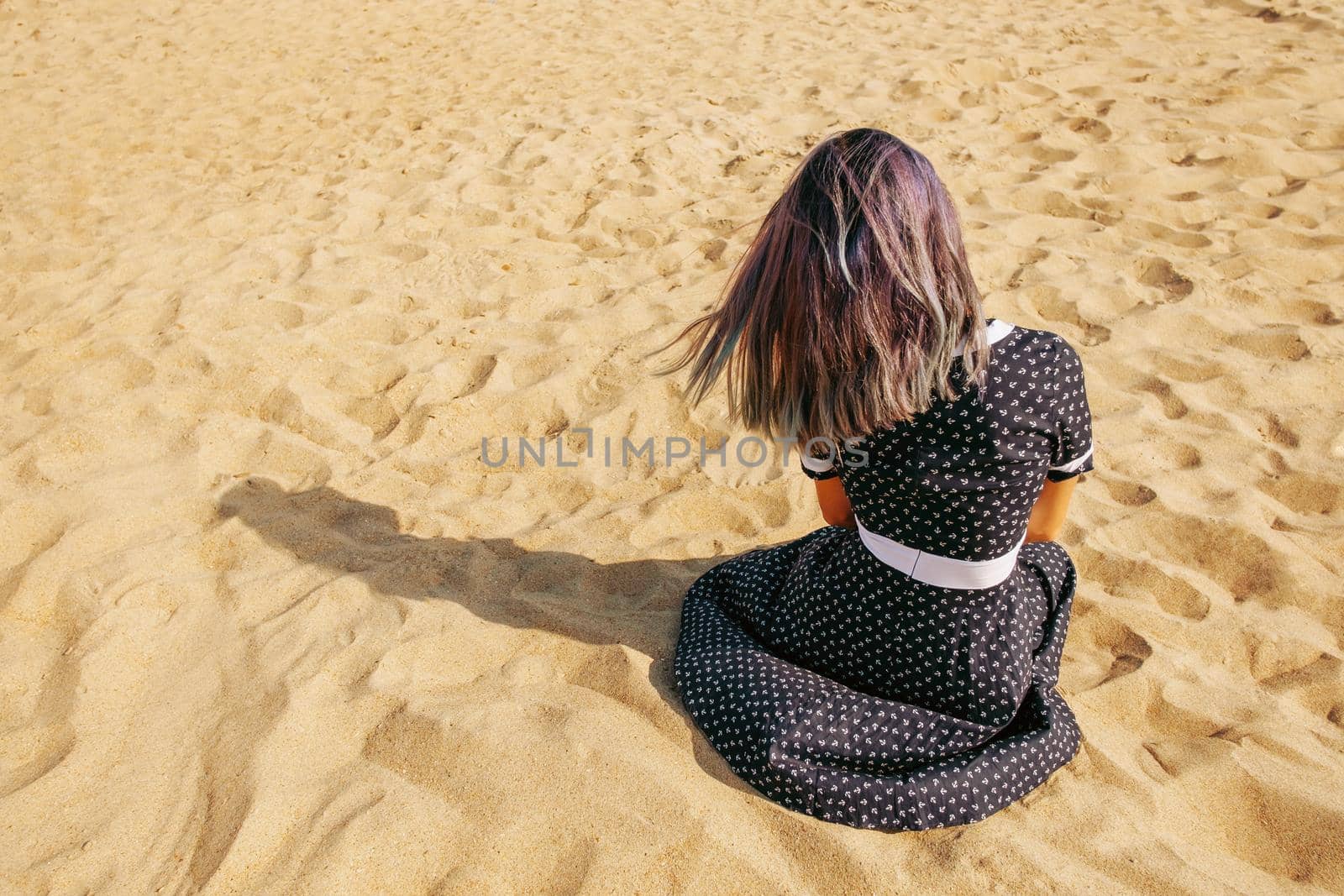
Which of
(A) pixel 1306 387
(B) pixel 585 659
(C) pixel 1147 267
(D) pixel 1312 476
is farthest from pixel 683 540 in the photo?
(C) pixel 1147 267

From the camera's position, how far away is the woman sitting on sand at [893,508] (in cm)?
157

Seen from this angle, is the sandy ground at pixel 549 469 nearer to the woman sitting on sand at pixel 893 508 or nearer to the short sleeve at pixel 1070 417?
the woman sitting on sand at pixel 893 508

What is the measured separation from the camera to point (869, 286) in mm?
1553

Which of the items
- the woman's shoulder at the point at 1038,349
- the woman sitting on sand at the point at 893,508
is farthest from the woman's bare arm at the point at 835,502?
the woman's shoulder at the point at 1038,349

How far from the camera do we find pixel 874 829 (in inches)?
68.9

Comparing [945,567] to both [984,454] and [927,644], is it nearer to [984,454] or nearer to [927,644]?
[927,644]

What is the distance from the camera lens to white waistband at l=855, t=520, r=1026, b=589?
1.77m

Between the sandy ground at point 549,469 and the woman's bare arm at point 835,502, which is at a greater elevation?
the woman's bare arm at point 835,502

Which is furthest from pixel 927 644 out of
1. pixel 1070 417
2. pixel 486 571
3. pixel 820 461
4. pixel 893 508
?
pixel 486 571

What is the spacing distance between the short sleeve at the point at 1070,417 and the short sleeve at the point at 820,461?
0.41m

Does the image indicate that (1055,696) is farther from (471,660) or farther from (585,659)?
(471,660)

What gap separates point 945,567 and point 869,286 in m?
0.59

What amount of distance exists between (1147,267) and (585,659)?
3.05m

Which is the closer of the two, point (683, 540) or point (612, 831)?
point (612, 831)
